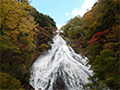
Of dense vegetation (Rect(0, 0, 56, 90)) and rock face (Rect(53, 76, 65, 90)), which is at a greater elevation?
dense vegetation (Rect(0, 0, 56, 90))

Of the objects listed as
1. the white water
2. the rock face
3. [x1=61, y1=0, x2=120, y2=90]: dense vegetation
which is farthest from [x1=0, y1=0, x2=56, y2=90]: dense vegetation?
[x1=61, y1=0, x2=120, y2=90]: dense vegetation

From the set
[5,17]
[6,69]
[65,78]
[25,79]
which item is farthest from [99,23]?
[25,79]

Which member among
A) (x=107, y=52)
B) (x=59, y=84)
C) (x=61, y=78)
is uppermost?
(x=61, y=78)

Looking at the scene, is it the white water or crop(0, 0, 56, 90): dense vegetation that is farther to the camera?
the white water

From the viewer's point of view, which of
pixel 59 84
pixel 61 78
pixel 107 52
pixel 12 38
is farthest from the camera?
pixel 61 78

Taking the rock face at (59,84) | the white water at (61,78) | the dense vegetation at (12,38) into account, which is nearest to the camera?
the dense vegetation at (12,38)

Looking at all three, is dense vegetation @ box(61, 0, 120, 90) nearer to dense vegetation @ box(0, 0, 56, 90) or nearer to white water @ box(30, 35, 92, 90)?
white water @ box(30, 35, 92, 90)

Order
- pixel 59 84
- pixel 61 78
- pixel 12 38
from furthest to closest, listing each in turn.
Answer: pixel 61 78, pixel 59 84, pixel 12 38

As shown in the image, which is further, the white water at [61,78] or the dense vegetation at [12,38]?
the white water at [61,78]

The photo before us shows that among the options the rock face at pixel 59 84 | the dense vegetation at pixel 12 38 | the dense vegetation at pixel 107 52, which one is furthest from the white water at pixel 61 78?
the dense vegetation at pixel 107 52

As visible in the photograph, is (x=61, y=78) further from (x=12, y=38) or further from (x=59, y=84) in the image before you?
(x=12, y=38)

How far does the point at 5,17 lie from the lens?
195 inches

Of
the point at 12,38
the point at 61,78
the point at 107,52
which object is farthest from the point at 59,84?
the point at 12,38

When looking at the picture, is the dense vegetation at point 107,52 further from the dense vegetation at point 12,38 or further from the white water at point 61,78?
the dense vegetation at point 12,38
